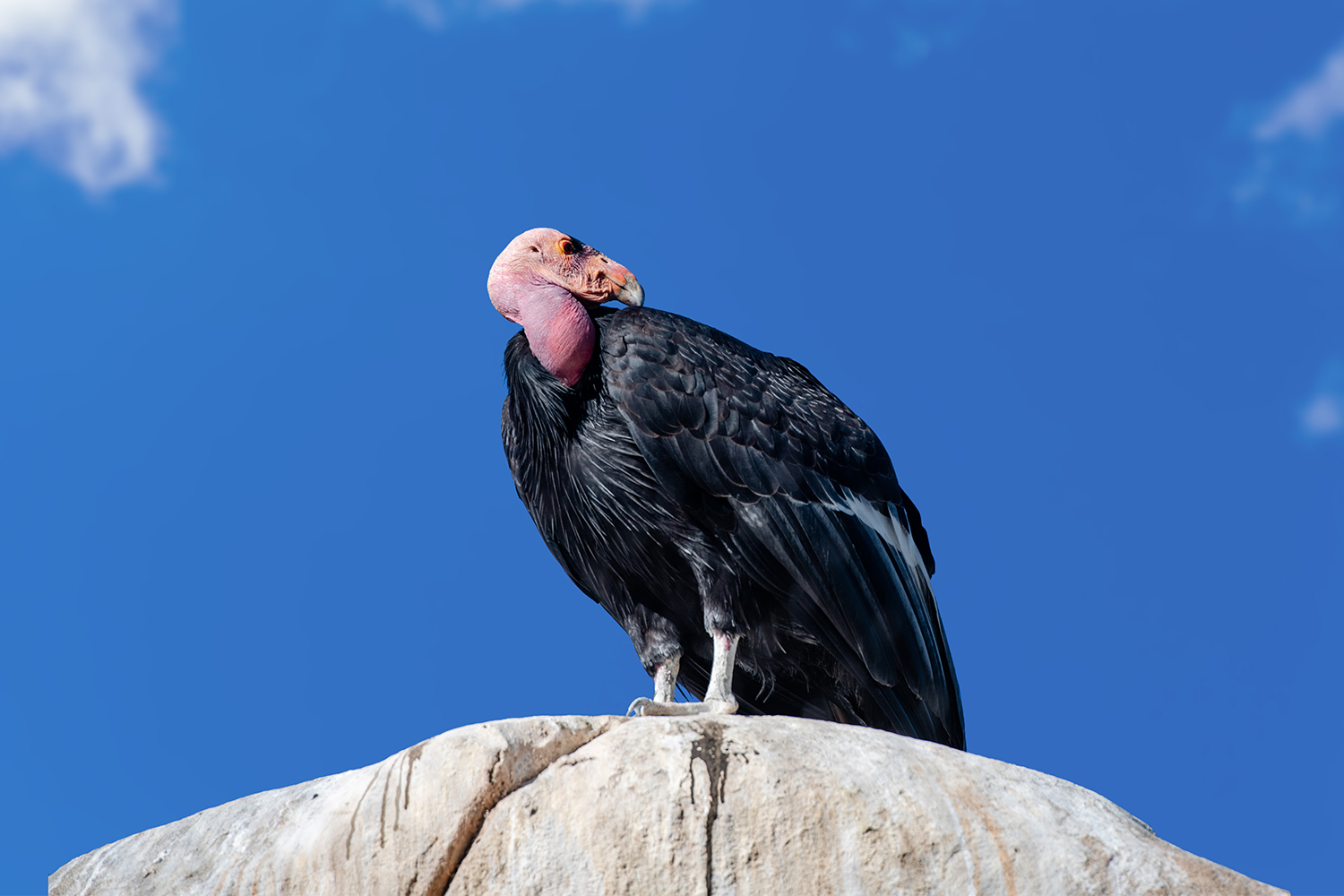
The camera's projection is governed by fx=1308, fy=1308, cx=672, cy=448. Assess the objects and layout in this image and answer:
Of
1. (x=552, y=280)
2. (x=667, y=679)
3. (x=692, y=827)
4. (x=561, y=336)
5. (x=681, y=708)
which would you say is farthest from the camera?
(x=552, y=280)

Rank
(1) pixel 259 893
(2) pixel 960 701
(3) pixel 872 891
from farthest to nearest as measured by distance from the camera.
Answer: (2) pixel 960 701 → (1) pixel 259 893 → (3) pixel 872 891

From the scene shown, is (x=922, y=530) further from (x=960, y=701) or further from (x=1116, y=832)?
(x=1116, y=832)

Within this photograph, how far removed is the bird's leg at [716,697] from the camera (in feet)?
19.8

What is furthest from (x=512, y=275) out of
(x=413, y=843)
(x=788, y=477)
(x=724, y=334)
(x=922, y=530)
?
(x=413, y=843)

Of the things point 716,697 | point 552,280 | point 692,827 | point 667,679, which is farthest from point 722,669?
point 552,280

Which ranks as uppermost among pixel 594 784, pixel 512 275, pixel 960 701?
pixel 512 275

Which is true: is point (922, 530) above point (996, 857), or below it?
above

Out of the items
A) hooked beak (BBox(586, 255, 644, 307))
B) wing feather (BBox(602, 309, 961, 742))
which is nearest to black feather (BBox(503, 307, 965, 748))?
wing feather (BBox(602, 309, 961, 742))

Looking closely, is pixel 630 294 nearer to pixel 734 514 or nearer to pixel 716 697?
pixel 734 514

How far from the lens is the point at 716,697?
20.5ft

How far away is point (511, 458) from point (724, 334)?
138 cm

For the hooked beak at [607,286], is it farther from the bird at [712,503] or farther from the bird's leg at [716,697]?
the bird's leg at [716,697]

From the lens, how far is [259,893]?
17.3 ft

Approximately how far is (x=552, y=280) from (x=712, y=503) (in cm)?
161
